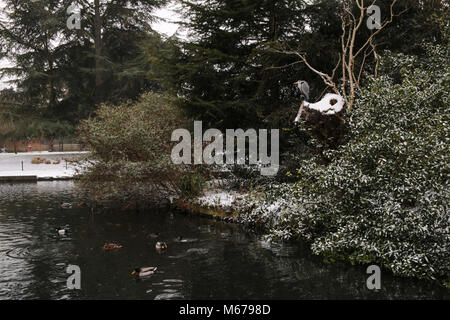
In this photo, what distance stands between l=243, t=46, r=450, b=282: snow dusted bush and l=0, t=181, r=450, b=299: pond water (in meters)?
0.48

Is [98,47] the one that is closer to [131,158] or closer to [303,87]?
[131,158]

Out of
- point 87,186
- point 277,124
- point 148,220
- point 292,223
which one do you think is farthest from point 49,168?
point 292,223

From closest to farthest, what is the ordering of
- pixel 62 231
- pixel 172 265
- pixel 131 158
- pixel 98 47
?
pixel 172 265 < pixel 62 231 < pixel 131 158 < pixel 98 47

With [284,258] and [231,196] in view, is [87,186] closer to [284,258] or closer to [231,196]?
[231,196]

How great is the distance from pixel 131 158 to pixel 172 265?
666cm

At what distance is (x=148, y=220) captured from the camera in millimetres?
12914

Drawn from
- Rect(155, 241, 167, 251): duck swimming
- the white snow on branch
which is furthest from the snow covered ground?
the white snow on branch

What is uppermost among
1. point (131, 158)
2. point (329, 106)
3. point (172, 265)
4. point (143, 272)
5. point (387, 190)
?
point (329, 106)

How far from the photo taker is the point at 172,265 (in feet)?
26.6

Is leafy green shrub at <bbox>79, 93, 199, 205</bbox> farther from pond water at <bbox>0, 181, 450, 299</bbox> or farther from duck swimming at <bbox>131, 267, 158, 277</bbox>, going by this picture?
duck swimming at <bbox>131, 267, 158, 277</bbox>

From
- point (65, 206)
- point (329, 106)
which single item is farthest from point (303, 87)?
point (65, 206)
